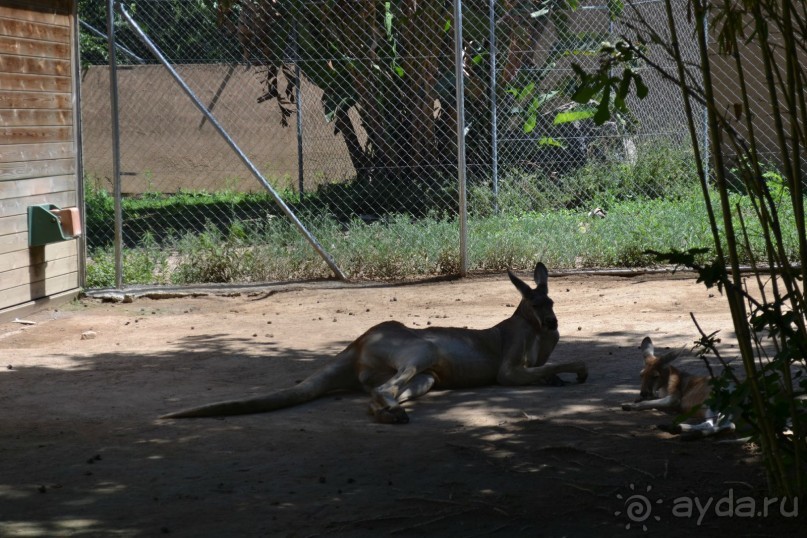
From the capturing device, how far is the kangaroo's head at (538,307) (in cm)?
692

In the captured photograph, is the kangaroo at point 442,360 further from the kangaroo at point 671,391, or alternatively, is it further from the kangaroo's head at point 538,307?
the kangaroo at point 671,391

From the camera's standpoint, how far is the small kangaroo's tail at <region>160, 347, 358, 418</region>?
19.9 feet

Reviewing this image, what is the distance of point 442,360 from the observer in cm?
676

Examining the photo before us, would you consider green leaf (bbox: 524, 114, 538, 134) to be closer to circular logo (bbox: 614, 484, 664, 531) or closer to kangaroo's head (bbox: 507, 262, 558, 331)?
kangaroo's head (bbox: 507, 262, 558, 331)

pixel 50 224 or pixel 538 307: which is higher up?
pixel 50 224

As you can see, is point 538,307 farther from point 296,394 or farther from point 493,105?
point 493,105

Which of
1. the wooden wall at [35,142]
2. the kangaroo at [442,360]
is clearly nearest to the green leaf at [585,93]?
the kangaroo at [442,360]

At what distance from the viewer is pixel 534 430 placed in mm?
5598

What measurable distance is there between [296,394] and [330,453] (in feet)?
3.89

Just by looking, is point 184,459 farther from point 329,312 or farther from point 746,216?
point 746,216

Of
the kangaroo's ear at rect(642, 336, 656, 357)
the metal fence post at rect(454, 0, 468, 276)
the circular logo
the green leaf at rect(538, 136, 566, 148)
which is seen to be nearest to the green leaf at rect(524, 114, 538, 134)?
the green leaf at rect(538, 136, 566, 148)

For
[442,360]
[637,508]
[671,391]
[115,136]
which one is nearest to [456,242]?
[115,136]

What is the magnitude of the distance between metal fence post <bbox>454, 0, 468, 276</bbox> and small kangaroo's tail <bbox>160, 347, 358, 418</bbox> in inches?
164

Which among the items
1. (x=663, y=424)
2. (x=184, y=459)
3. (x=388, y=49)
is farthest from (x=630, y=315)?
(x=388, y=49)
